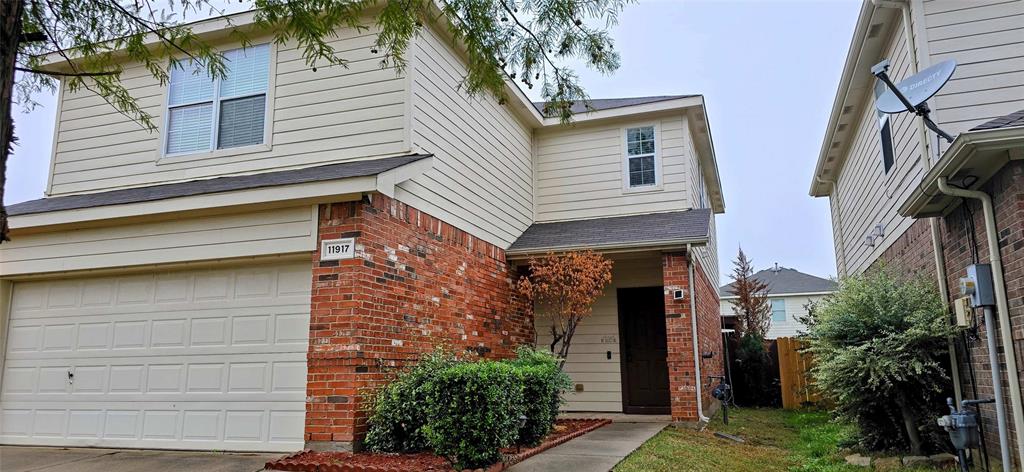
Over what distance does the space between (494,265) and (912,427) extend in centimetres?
567

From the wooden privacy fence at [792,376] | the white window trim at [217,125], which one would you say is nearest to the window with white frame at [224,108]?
the white window trim at [217,125]

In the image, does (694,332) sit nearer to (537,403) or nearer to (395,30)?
(537,403)

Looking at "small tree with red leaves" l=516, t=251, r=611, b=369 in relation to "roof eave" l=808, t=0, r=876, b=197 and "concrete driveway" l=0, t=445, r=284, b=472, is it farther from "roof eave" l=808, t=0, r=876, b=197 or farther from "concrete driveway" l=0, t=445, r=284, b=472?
"concrete driveway" l=0, t=445, r=284, b=472

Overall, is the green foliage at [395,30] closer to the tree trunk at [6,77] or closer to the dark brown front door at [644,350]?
the tree trunk at [6,77]

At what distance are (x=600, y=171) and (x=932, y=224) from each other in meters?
5.80

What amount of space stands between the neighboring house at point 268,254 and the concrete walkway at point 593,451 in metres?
1.41

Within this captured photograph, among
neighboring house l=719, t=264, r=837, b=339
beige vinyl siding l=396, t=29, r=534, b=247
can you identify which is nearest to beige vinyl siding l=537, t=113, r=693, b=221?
beige vinyl siding l=396, t=29, r=534, b=247

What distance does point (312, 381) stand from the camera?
6.61 meters

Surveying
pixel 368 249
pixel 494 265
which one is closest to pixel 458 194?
pixel 494 265

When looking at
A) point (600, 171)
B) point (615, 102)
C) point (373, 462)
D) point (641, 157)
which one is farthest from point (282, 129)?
point (615, 102)

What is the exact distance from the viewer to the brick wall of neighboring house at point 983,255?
4855 millimetres

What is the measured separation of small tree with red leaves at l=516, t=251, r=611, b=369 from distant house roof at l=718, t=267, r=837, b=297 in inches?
848

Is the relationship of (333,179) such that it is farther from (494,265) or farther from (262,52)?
(494,265)

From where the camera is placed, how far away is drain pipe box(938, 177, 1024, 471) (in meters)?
4.99
